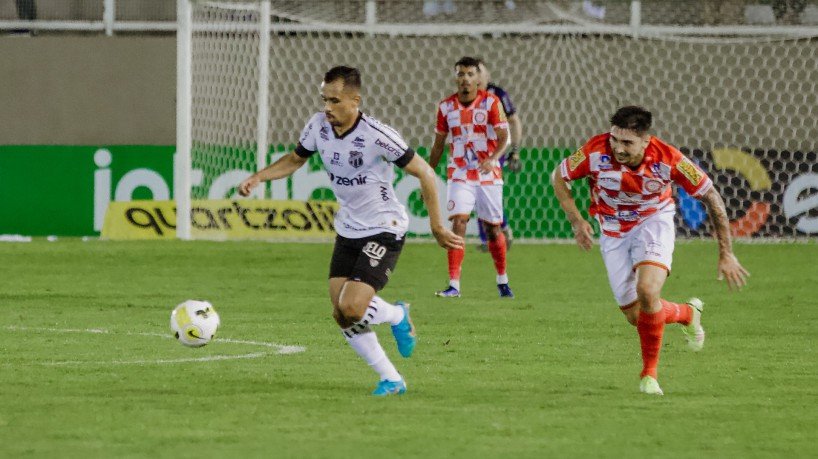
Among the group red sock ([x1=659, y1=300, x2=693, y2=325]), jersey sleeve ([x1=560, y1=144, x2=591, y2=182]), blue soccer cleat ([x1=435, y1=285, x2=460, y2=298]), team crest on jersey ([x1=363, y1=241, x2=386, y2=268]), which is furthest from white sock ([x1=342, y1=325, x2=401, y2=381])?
blue soccer cleat ([x1=435, y1=285, x2=460, y2=298])

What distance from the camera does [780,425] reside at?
24.6 ft

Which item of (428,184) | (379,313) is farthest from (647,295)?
(379,313)

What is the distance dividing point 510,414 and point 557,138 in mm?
13284

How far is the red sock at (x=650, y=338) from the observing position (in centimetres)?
861

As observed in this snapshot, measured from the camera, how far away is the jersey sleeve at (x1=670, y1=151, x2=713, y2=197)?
28.8 feet

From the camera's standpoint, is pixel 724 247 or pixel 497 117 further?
pixel 497 117

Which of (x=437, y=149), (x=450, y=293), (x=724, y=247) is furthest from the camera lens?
(x=450, y=293)

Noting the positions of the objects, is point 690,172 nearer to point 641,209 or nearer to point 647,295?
point 641,209

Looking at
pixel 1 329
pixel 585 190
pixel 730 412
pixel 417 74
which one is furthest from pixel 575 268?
pixel 730 412

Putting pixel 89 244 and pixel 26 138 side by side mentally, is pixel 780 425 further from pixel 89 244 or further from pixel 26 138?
pixel 26 138

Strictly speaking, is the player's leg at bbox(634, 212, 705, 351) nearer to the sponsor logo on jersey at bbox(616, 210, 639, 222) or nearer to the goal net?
the sponsor logo on jersey at bbox(616, 210, 639, 222)

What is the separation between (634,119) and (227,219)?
1140cm

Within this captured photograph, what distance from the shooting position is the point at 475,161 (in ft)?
48.3

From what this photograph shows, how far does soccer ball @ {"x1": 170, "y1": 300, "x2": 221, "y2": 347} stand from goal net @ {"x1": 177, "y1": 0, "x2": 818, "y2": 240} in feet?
31.5
